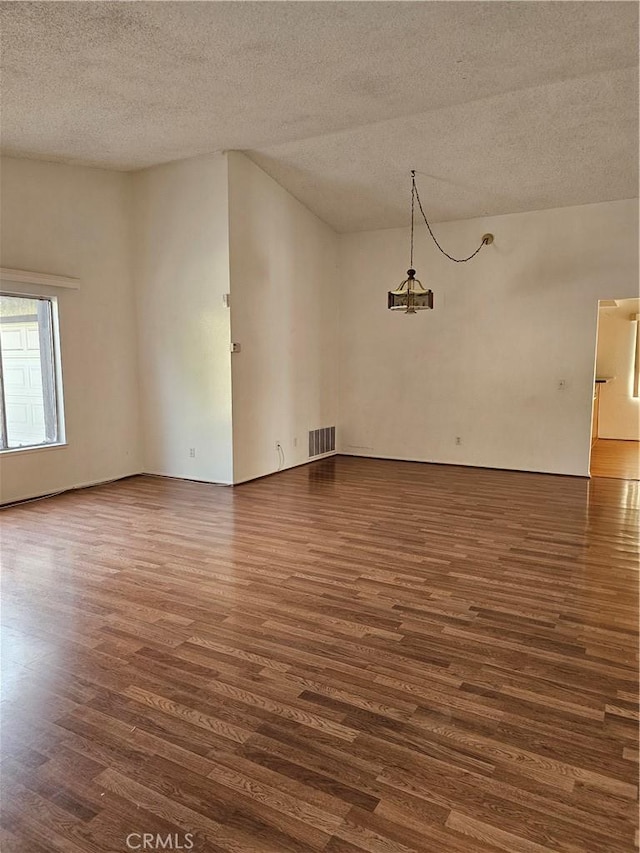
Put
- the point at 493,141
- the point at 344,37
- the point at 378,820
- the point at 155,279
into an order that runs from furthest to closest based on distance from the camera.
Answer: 1. the point at 155,279
2. the point at 493,141
3. the point at 344,37
4. the point at 378,820

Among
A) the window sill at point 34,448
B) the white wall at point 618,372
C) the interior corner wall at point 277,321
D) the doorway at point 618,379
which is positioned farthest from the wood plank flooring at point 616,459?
the window sill at point 34,448

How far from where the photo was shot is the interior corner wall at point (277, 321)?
5.90m

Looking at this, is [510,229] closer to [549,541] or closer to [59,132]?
[549,541]

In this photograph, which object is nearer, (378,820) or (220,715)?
(378,820)

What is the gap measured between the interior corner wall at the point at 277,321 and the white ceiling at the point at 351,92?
43 centimetres

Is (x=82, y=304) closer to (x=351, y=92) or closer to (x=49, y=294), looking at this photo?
(x=49, y=294)

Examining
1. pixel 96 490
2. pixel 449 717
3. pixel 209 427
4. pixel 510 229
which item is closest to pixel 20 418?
pixel 96 490

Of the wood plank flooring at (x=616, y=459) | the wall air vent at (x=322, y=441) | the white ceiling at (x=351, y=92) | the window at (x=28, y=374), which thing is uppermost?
the white ceiling at (x=351, y=92)

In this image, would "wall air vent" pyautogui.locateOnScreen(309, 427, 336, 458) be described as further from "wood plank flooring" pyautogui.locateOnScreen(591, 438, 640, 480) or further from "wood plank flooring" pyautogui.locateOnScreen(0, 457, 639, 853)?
"wood plank flooring" pyautogui.locateOnScreen(591, 438, 640, 480)

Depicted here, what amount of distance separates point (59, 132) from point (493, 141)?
3.93 meters

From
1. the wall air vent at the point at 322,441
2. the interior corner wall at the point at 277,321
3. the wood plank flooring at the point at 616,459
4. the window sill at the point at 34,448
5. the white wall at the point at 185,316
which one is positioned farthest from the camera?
the wall air vent at the point at 322,441

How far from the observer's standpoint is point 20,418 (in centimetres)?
538

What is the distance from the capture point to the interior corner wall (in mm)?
5902

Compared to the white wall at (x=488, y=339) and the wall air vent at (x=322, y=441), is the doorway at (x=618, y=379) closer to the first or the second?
the white wall at (x=488, y=339)
